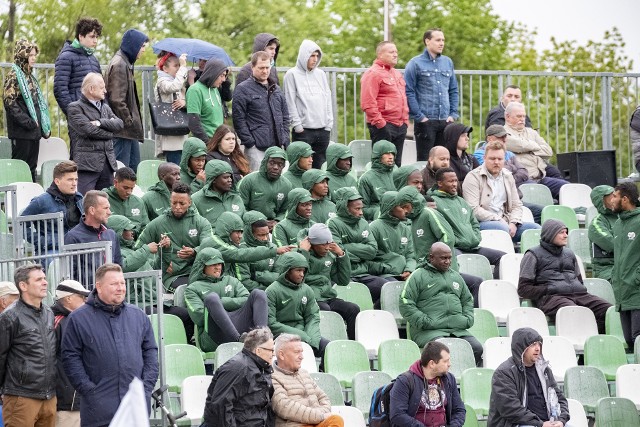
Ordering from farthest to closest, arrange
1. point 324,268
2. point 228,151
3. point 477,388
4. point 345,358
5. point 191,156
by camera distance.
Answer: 1. point 228,151
2. point 191,156
3. point 324,268
4. point 345,358
5. point 477,388

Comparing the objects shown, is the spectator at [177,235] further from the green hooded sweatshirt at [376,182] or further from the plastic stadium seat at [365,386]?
the green hooded sweatshirt at [376,182]

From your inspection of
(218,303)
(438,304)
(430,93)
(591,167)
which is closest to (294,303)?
(218,303)

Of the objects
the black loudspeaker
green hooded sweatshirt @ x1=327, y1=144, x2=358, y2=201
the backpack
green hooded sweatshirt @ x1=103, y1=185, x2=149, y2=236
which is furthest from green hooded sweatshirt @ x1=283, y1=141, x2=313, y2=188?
the backpack

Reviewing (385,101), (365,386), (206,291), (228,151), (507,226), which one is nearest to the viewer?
(365,386)

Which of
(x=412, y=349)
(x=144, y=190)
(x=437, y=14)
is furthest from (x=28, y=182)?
(x=437, y=14)

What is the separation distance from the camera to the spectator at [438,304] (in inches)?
600

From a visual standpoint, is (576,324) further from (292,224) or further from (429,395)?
(429,395)

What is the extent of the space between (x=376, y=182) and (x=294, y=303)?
3.28m

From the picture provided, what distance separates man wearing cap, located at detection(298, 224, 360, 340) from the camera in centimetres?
1549

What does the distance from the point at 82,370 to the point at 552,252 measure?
232 inches

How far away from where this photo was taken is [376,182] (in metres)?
17.8

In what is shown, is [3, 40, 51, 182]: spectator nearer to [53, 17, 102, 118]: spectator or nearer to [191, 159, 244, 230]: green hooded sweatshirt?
[53, 17, 102, 118]: spectator

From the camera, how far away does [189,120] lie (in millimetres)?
18016

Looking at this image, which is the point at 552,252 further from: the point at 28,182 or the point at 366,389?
the point at 28,182
